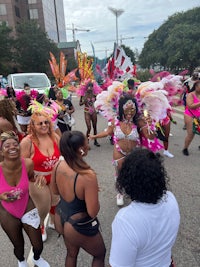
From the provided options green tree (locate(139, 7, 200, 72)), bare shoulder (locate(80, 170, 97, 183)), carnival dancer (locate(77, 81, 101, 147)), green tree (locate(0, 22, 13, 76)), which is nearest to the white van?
carnival dancer (locate(77, 81, 101, 147))

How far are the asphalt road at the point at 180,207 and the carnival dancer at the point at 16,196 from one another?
0.48 m

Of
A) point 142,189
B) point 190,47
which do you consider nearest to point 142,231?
point 142,189

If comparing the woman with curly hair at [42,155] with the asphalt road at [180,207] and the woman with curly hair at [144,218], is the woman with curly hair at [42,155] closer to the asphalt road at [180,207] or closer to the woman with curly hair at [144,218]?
the asphalt road at [180,207]

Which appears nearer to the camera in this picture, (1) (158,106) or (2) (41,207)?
(2) (41,207)

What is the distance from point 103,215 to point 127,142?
108cm

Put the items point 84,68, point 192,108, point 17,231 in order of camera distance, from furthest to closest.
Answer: point 84,68 < point 192,108 < point 17,231

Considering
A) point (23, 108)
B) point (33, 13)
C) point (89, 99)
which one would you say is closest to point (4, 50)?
point (23, 108)

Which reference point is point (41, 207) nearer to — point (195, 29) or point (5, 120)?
point (5, 120)

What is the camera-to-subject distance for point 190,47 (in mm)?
31547

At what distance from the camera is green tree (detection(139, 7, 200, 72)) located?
31.8 metres

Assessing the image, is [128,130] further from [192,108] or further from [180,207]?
[192,108]

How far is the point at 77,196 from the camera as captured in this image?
1772 mm

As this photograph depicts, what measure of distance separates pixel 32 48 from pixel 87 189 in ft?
118

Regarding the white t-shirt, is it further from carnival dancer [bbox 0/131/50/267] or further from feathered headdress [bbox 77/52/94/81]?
feathered headdress [bbox 77/52/94/81]
